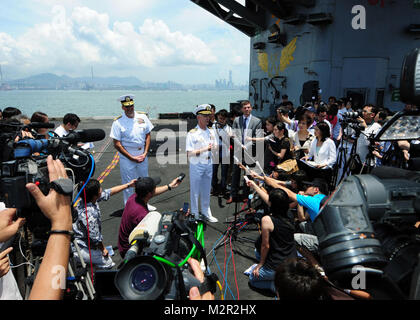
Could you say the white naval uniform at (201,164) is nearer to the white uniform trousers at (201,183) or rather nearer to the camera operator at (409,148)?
the white uniform trousers at (201,183)

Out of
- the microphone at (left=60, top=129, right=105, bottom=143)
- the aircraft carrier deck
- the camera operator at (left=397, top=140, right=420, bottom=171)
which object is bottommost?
the aircraft carrier deck

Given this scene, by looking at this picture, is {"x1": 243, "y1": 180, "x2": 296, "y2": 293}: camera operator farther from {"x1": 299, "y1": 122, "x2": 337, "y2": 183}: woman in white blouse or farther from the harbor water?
the harbor water

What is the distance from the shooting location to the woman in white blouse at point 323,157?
501 centimetres

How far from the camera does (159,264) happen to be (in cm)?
145

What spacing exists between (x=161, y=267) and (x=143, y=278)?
0.49 feet

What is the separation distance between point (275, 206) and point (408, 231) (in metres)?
1.87

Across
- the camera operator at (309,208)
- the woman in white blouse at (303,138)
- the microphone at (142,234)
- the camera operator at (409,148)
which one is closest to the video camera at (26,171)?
the microphone at (142,234)

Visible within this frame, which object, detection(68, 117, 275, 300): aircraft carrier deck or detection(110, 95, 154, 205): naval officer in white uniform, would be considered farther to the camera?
detection(110, 95, 154, 205): naval officer in white uniform


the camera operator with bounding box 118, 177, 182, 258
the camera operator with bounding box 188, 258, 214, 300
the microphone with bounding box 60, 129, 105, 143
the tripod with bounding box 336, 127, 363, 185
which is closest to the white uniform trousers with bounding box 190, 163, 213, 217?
the camera operator with bounding box 118, 177, 182, 258

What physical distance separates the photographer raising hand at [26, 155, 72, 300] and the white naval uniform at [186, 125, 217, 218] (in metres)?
3.77

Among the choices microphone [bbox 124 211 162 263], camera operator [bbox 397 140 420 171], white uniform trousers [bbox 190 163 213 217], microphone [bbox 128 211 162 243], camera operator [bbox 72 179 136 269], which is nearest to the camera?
microphone [bbox 124 211 162 263]

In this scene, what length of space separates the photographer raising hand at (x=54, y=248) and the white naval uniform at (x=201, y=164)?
3773mm

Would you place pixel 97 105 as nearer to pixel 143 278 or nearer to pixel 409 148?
pixel 409 148

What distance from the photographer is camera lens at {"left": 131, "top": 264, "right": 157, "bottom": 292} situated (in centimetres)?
145
